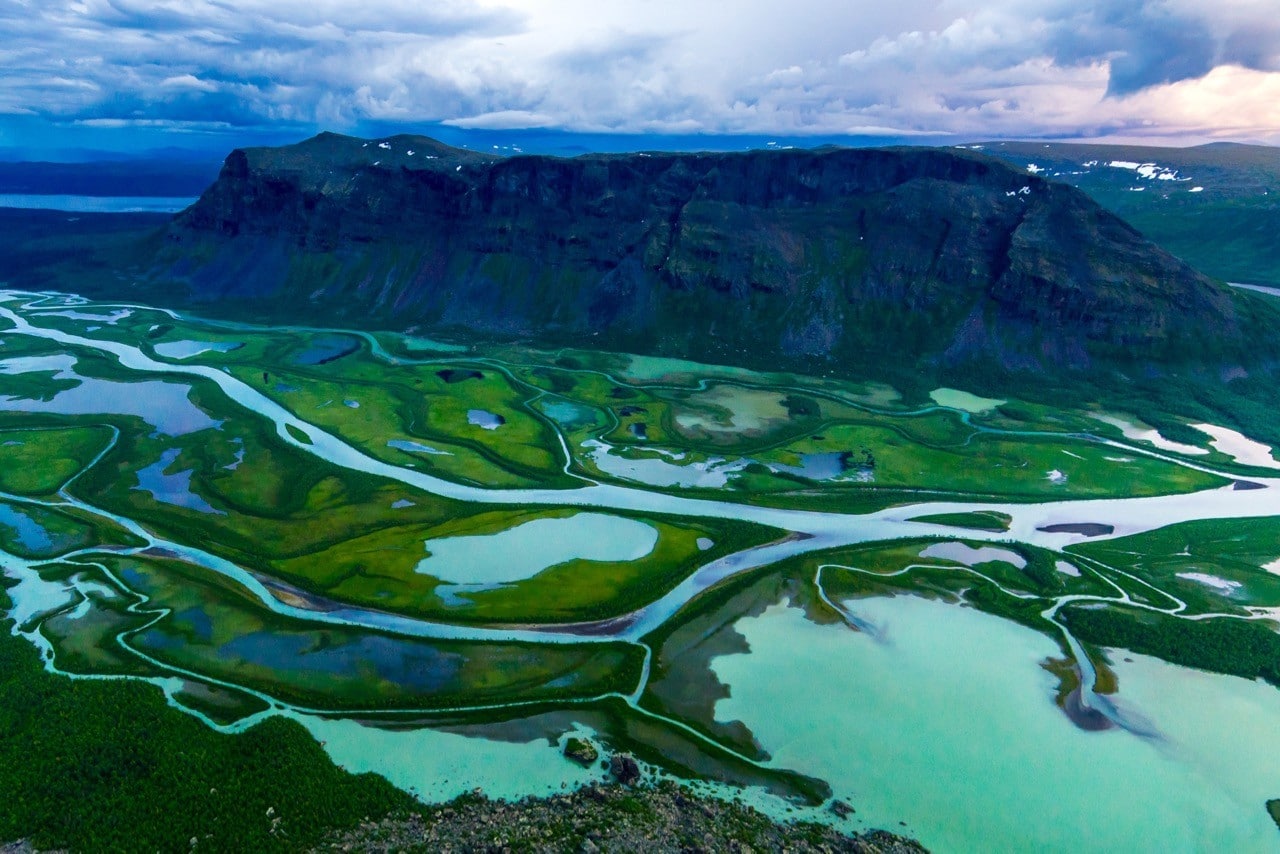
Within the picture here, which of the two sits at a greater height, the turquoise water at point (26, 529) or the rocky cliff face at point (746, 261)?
the rocky cliff face at point (746, 261)

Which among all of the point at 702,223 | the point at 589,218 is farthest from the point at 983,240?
the point at 589,218

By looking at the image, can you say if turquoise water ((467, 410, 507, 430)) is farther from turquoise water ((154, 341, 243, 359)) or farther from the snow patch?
the snow patch

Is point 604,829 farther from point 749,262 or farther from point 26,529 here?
point 749,262

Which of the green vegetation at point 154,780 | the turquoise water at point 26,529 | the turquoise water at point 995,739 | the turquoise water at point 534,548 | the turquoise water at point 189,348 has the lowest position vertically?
the turquoise water at point 995,739

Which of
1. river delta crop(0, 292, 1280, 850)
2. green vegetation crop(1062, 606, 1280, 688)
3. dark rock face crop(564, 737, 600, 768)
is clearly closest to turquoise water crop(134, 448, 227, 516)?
river delta crop(0, 292, 1280, 850)

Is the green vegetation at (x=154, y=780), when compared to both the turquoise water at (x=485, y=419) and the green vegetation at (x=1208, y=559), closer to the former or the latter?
the turquoise water at (x=485, y=419)

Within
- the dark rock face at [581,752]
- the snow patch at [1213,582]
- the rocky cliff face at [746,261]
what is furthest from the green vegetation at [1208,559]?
the rocky cliff face at [746,261]

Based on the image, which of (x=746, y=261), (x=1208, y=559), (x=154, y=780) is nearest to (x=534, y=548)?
(x=154, y=780)

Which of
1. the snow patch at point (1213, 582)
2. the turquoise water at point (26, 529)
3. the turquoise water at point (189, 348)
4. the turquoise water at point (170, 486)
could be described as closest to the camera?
the snow patch at point (1213, 582)
